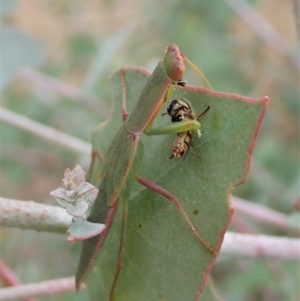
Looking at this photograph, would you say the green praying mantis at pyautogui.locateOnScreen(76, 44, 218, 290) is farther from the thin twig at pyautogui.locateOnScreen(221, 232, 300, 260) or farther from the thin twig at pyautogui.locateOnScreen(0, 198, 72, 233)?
the thin twig at pyautogui.locateOnScreen(221, 232, 300, 260)

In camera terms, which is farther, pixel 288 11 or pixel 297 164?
pixel 288 11

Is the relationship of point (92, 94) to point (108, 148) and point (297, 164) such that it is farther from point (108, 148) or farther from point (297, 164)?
point (108, 148)

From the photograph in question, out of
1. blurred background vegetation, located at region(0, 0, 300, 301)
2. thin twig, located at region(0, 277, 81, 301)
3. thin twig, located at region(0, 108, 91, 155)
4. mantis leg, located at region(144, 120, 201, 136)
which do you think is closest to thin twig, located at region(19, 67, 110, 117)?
blurred background vegetation, located at region(0, 0, 300, 301)

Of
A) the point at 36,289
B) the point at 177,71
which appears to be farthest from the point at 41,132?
the point at 177,71

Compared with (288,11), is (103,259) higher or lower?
lower

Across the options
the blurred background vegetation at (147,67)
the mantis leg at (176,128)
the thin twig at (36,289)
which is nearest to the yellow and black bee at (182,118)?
the mantis leg at (176,128)

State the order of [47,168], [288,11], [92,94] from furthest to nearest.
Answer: [288,11]
[47,168]
[92,94]

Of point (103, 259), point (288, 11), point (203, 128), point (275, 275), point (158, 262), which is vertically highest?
point (288, 11)

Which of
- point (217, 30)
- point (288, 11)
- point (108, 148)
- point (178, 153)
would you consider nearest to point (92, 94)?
point (217, 30)
